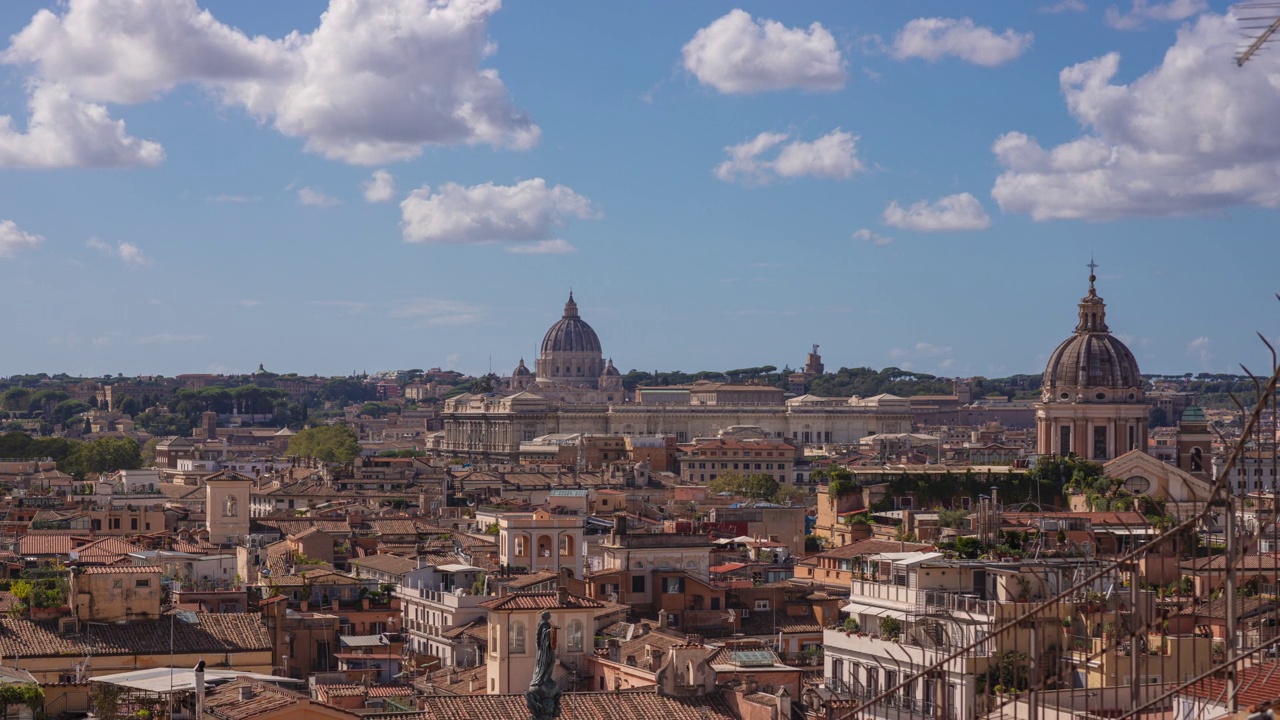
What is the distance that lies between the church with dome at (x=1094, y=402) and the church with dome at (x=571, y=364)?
105 meters

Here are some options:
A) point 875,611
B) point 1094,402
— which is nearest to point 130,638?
point 875,611

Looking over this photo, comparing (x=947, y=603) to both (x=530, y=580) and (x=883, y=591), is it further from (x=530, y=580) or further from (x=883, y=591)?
(x=530, y=580)

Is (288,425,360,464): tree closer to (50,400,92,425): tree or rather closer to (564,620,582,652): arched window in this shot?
(50,400,92,425): tree

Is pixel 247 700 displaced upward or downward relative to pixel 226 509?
downward

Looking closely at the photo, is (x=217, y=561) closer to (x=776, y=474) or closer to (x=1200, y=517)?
(x=1200, y=517)

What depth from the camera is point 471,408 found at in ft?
463

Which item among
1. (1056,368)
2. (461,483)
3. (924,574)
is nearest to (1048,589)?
(924,574)

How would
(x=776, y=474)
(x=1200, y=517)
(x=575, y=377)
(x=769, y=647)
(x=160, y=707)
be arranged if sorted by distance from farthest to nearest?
(x=575, y=377), (x=776, y=474), (x=769, y=647), (x=160, y=707), (x=1200, y=517)

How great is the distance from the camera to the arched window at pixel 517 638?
69.0 feet

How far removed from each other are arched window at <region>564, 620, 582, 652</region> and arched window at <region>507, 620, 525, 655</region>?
4.17 ft

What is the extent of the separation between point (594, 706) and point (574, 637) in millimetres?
3666

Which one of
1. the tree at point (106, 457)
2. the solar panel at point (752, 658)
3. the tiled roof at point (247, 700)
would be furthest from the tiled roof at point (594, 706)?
the tree at point (106, 457)

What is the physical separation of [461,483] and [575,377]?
383 ft

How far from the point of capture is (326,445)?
10775 cm
